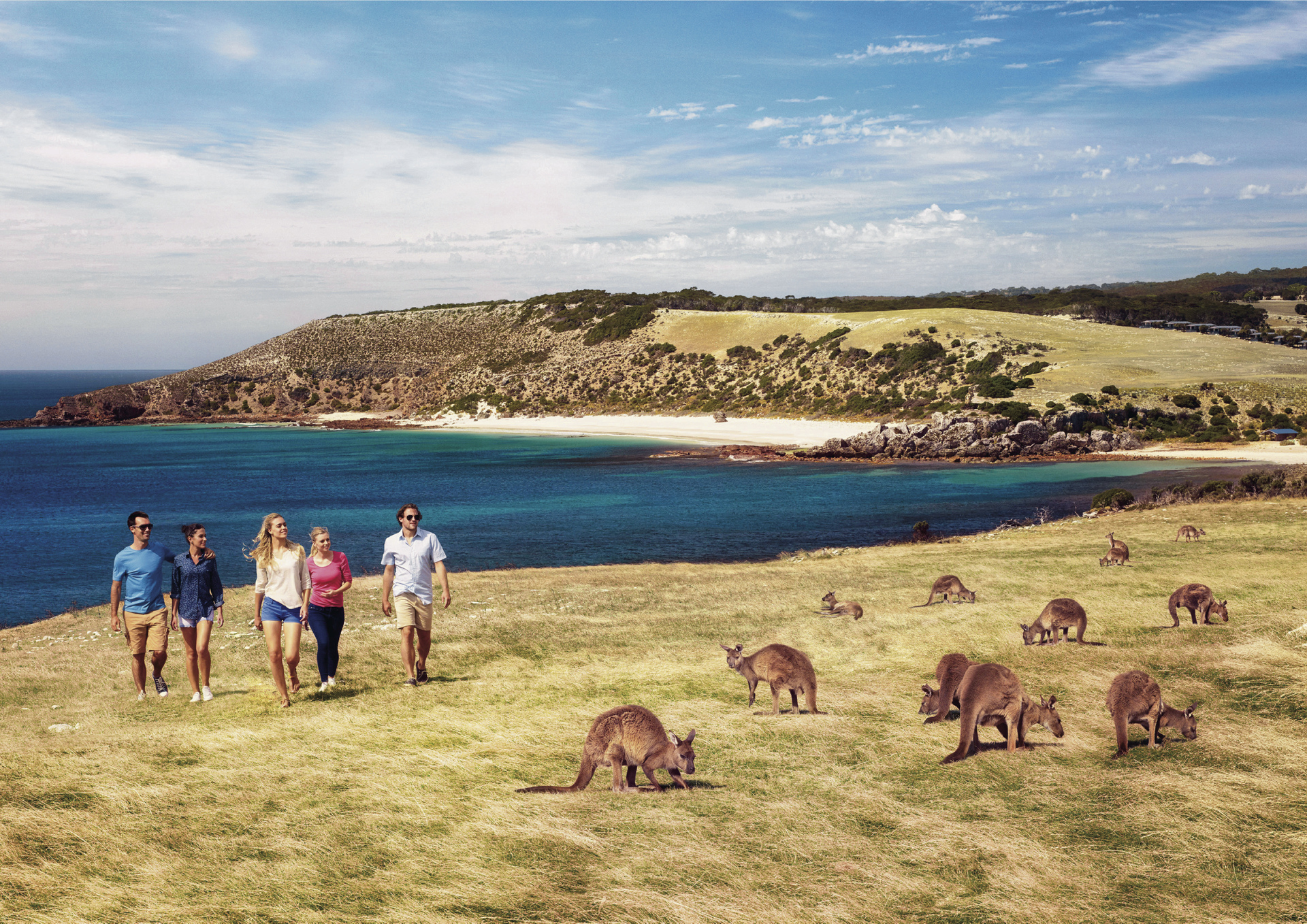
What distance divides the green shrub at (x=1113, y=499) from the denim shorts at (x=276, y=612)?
1414 inches

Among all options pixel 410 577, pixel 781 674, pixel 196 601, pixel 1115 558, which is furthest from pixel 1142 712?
pixel 1115 558

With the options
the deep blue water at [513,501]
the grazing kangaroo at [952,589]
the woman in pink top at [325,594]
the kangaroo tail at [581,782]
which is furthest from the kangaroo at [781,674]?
the deep blue water at [513,501]

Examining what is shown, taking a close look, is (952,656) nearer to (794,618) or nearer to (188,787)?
(794,618)

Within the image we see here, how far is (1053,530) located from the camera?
30062 millimetres

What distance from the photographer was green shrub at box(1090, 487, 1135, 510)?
1507 inches

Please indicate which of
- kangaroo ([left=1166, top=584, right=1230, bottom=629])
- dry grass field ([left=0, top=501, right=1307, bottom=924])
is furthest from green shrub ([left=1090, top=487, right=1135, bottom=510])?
kangaroo ([left=1166, top=584, right=1230, bottom=629])

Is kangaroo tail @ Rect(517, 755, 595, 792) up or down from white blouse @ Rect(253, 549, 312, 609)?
down

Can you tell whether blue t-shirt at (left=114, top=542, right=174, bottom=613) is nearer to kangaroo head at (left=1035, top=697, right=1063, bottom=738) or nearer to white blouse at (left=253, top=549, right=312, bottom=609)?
white blouse at (left=253, top=549, right=312, bottom=609)

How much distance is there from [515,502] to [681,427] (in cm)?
4845

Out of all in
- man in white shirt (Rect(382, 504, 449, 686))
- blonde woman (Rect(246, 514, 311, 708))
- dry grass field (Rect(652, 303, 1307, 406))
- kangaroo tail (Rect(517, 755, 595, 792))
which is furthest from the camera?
dry grass field (Rect(652, 303, 1307, 406))

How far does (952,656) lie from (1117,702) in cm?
185

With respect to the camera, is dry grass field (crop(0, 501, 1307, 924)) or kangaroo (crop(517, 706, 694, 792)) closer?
dry grass field (crop(0, 501, 1307, 924))

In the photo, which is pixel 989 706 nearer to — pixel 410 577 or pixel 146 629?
pixel 410 577

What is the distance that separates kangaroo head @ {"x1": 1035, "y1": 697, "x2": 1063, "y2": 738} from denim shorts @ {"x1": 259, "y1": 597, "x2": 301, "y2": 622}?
948 centimetres
